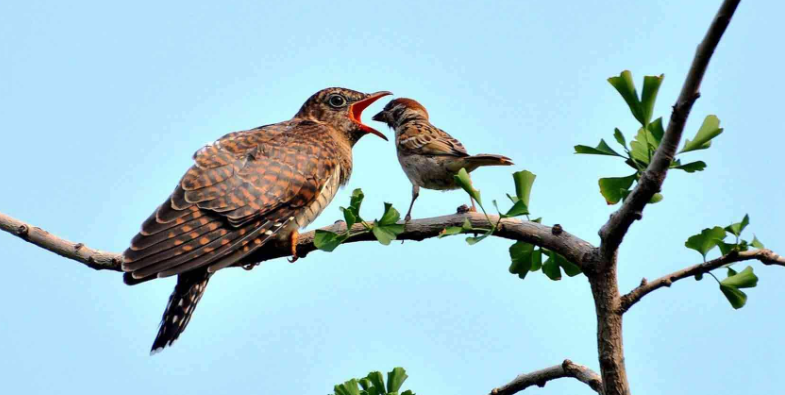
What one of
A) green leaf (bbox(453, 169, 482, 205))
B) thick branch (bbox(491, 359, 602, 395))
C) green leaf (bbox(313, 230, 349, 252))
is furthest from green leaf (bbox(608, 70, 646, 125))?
green leaf (bbox(313, 230, 349, 252))

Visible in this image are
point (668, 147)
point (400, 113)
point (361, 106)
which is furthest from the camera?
point (400, 113)

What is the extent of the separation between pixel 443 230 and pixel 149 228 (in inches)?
77.4

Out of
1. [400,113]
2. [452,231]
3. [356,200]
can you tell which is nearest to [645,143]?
[452,231]

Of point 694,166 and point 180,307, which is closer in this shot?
point 694,166

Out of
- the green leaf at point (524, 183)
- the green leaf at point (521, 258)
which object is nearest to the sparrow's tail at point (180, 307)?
the green leaf at point (521, 258)

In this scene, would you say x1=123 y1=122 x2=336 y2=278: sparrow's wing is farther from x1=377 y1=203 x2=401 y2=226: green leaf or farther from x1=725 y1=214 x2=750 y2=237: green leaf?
x1=725 y1=214 x2=750 y2=237: green leaf

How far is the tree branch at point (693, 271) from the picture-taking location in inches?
136

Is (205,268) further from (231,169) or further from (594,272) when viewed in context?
(594,272)

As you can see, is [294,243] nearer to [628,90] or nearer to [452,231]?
[452,231]

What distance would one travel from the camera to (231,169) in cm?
575

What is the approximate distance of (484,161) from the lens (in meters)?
6.02

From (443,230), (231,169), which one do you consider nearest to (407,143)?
(231,169)

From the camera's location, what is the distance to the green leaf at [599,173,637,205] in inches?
148

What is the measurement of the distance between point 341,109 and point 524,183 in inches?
150
